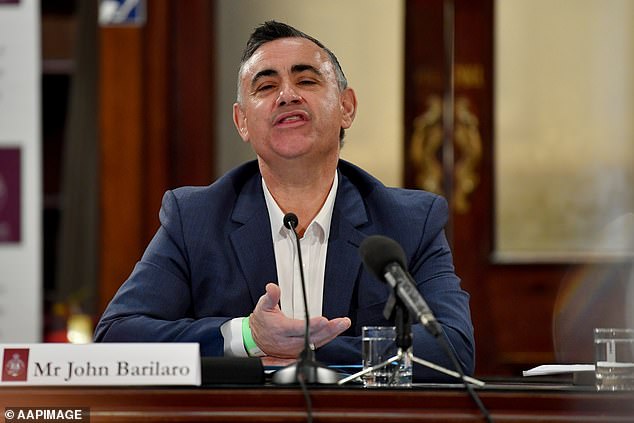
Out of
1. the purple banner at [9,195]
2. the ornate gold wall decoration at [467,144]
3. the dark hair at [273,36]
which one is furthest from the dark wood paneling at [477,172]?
the dark hair at [273,36]

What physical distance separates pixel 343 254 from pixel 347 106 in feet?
1.05

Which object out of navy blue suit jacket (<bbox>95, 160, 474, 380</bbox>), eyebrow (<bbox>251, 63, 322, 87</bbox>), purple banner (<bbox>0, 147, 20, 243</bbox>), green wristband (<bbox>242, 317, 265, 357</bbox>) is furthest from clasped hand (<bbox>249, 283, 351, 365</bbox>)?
purple banner (<bbox>0, 147, 20, 243</bbox>)

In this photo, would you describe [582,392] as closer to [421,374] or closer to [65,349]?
[421,374]

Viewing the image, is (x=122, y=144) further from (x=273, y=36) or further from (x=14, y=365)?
(x=14, y=365)

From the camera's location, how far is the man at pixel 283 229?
2.13 metres

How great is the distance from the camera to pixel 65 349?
4.83ft

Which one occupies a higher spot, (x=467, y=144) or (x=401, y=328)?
(x=467, y=144)

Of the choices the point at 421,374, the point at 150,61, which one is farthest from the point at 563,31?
the point at 421,374

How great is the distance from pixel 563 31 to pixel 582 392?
269cm

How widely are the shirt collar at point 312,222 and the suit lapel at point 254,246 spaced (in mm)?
14

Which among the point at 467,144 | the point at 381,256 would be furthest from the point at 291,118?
the point at 467,144

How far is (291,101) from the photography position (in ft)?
7.01

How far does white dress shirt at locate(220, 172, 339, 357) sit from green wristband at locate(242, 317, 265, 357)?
0.74 feet

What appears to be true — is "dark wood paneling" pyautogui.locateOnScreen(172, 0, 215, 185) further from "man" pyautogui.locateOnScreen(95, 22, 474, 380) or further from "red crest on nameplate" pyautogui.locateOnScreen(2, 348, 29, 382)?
"red crest on nameplate" pyautogui.locateOnScreen(2, 348, 29, 382)
